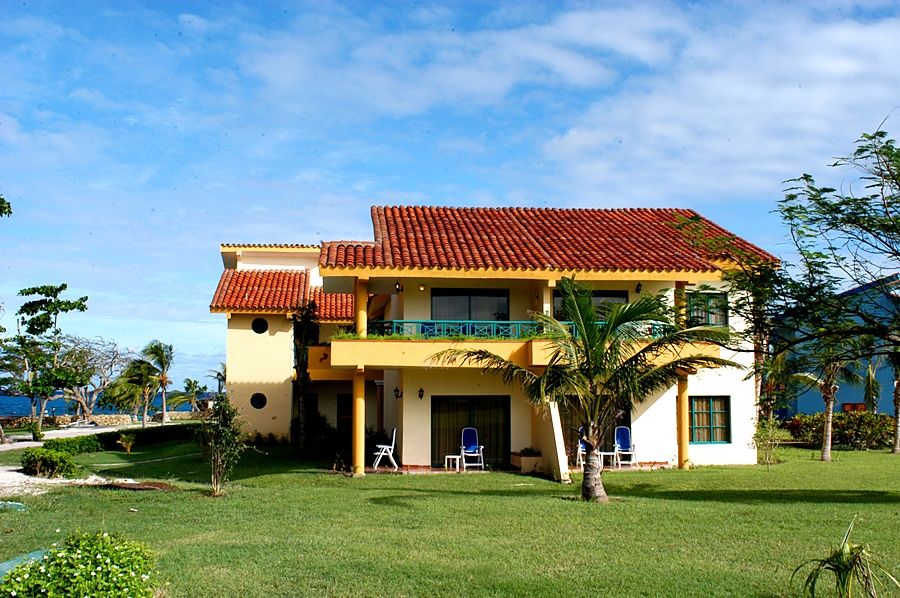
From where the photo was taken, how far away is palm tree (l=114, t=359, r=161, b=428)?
160 ft

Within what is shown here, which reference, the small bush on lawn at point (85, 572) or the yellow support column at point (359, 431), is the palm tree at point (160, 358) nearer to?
the yellow support column at point (359, 431)

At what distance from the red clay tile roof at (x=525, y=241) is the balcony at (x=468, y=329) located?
1.44 meters

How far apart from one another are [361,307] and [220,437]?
5.60m

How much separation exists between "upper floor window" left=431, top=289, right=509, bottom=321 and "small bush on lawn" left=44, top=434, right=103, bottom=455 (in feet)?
45.5

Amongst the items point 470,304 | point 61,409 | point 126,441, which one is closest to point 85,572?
point 470,304

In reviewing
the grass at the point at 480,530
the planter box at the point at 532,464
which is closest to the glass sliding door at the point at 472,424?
the planter box at the point at 532,464

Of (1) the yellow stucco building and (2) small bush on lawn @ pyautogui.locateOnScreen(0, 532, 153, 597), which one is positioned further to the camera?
(1) the yellow stucco building

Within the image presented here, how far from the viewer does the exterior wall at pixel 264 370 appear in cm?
3138

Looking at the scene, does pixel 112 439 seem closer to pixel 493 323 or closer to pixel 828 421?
pixel 493 323

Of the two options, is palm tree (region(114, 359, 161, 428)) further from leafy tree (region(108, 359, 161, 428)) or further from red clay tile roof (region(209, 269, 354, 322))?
red clay tile roof (region(209, 269, 354, 322))

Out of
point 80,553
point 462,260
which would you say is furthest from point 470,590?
point 462,260

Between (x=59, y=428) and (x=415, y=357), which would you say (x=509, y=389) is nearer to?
(x=415, y=357)

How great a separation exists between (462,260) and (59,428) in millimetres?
39563

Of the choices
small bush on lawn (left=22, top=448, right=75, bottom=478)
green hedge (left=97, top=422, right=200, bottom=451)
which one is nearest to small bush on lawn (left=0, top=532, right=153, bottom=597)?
small bush on lawn (left=22, top=448, right=75, bottom=478)
